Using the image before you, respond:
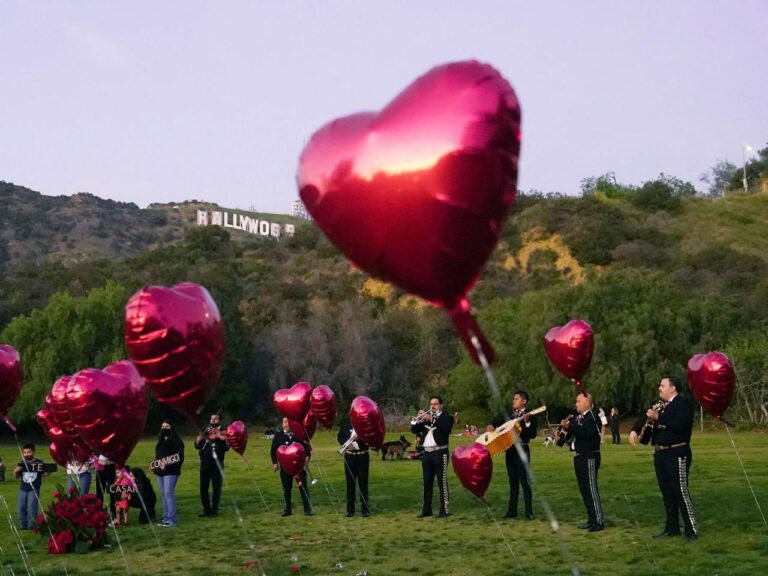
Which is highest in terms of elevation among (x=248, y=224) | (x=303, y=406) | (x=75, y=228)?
(x=248, y=224)

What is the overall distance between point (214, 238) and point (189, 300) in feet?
251

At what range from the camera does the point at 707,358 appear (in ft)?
36.6

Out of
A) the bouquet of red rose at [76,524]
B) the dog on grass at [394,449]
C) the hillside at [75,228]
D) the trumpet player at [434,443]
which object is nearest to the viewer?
the bouquet of red rose at [76,524]

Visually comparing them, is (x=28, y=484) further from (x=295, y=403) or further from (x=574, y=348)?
(x=574, y=348)

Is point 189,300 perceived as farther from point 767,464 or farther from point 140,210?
point 140,210

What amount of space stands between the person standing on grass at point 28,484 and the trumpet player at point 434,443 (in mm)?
5175

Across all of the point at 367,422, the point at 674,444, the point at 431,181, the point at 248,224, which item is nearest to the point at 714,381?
the point at 674,444

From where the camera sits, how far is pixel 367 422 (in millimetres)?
12195

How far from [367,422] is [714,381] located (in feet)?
14.1

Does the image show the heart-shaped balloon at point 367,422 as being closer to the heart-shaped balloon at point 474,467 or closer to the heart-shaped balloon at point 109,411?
the heart-shaped balloon at point 474,467

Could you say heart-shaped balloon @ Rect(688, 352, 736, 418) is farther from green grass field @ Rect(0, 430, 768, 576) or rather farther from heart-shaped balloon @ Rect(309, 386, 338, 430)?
heart-shaped balloon @ Rect(309, 386, 338, 430)

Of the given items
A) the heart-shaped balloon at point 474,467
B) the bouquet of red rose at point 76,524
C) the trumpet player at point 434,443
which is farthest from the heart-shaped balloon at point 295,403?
the heart-shaped balloon at point 474,467

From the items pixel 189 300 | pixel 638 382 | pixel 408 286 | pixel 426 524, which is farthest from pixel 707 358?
pixel 638 382

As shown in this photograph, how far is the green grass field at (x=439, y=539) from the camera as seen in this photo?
30.3ft
